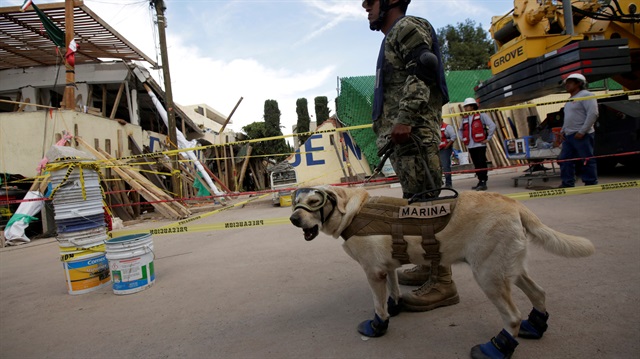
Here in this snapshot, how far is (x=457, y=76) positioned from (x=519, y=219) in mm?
16801

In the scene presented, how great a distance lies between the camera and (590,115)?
204 inches

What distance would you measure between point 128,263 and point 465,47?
3441 cm

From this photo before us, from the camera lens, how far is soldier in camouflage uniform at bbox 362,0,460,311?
2287 millimetres

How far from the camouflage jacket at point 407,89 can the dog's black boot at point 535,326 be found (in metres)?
1.29

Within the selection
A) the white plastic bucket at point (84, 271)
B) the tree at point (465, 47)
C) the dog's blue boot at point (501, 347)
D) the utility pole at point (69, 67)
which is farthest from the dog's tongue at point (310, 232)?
the tree at point (465, 47)

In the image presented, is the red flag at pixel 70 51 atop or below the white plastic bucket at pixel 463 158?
atop

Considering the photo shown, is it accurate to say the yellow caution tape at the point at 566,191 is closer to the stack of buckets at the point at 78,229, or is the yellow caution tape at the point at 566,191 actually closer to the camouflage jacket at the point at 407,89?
the camouflage jacket at the point at 407,89

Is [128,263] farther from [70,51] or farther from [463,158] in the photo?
[463,158]

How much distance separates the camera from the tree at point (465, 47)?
30188 mm

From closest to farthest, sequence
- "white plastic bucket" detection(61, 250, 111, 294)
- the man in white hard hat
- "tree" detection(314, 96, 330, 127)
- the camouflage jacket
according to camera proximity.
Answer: the camouflage jacket → "white plastic bucket" detection(61, 250, 111, 294) → the man in white hard hat → "tree" detection(314, 96, 330, 127)

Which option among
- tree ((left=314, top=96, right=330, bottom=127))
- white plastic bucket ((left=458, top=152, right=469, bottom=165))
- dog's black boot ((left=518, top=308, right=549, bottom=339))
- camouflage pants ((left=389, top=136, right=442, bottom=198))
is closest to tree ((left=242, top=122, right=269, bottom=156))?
tree ((left=314, top=96, right=330, bottom=127))

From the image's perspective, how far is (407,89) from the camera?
2311 mm

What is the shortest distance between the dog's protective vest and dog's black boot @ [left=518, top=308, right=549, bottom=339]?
2.21 ft

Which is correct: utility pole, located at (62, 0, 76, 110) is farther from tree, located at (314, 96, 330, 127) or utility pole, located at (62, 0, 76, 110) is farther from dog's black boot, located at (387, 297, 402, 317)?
tree, located at (314, 96, 330, 127)
